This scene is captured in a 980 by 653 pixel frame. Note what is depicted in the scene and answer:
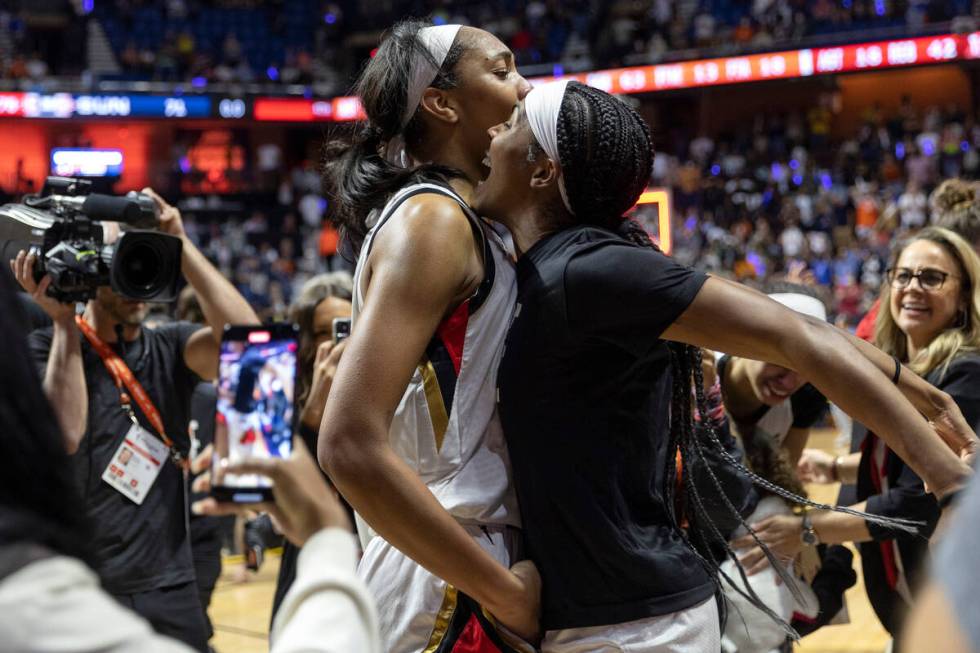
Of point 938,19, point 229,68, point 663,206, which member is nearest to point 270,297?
point 229,68

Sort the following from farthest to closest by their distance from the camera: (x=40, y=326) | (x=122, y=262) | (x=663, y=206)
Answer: (x=40, y=326) < (x=663, y=206) < (x=122, y=262)

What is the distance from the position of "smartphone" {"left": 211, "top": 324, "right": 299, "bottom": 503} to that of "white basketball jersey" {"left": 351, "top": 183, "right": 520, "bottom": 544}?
1.27 feet

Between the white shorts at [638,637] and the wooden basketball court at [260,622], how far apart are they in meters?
3.62

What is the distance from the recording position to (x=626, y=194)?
176 centimetres

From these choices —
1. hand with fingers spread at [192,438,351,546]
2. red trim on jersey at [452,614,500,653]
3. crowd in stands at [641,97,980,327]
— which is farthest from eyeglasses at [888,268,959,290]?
crowd in stands at [641,97,980,327]

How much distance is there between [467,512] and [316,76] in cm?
2218

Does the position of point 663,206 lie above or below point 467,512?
above

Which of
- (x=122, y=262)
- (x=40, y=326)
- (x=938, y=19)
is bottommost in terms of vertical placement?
(x=40, y=326)

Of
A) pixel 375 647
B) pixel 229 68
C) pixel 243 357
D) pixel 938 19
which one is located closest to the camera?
pixel 375 647

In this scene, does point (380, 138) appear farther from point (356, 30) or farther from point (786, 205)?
point (356, 30)

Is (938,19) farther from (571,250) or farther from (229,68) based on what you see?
(571,250)

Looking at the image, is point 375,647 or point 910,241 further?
point 910,241

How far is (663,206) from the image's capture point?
9.40ft

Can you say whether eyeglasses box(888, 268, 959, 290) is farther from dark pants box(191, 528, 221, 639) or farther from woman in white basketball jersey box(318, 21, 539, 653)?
dark pants box(191, 528, 221, 639)
